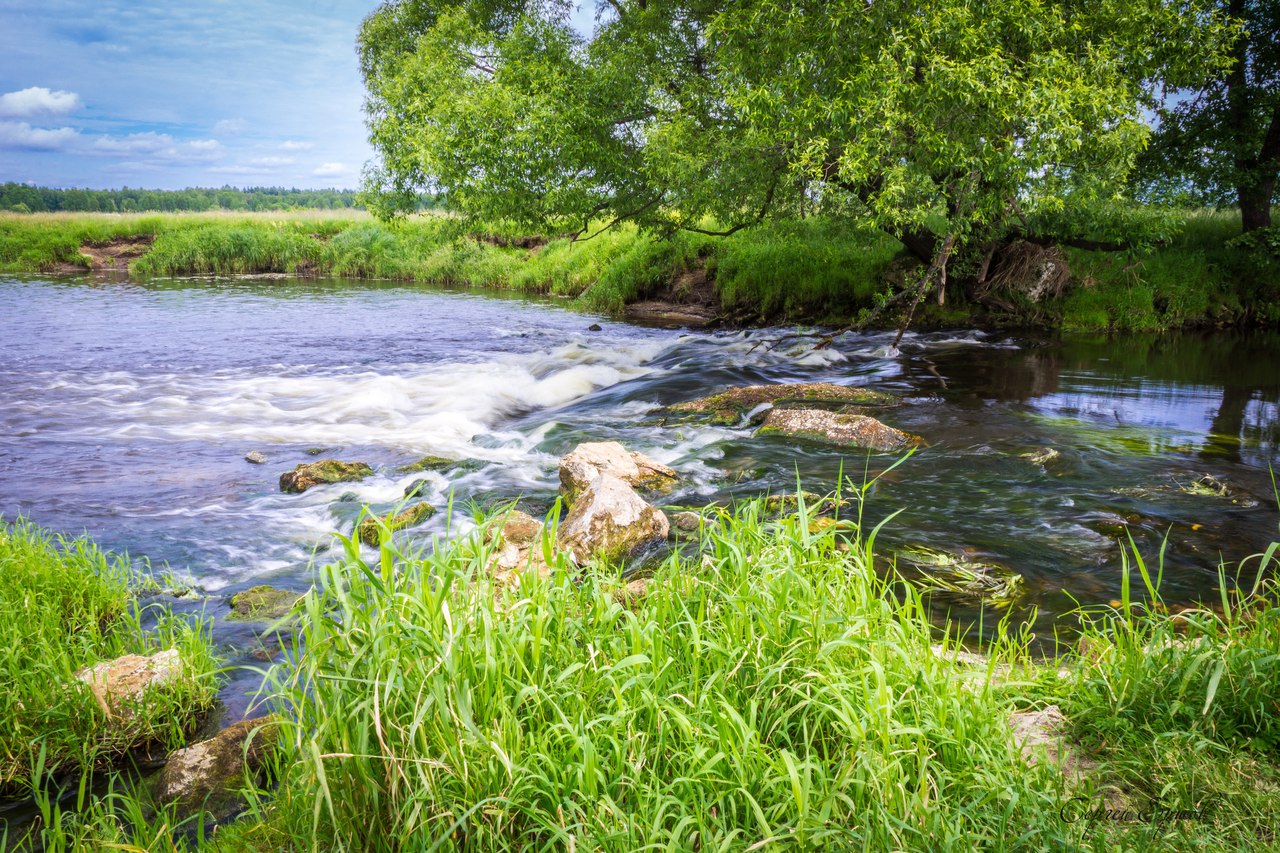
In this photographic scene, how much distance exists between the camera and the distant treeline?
59797 millimetres

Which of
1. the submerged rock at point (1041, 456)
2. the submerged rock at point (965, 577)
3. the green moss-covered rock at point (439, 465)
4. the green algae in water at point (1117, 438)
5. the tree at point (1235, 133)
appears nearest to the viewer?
the submerged rock at point (965, 577)

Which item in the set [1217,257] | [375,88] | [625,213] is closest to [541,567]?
[625,213]

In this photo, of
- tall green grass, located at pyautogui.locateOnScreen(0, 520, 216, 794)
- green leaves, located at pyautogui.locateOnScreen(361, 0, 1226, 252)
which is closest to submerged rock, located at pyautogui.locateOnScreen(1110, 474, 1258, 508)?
green leaves, located at pyautogui.locateOnScreen(361, 0, 1226, 252)

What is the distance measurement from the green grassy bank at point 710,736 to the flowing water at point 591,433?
4.30ft

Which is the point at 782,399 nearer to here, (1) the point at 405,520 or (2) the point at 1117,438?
(2) the point at 1117,438

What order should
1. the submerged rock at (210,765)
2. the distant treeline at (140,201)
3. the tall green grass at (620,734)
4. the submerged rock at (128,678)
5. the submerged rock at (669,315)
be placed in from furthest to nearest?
→ the distant treeline at (140,201) → the submerged rock at (669,315) → the submerged rock at (128,678) → the submerged rock at (210,765) → the tall green grass at (620,734)

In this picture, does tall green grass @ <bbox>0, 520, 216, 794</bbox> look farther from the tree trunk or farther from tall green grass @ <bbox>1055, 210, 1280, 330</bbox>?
the tree trunk

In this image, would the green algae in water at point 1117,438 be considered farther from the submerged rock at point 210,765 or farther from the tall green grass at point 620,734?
the submerged rock at point 210,765

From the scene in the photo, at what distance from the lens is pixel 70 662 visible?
14.5 feet

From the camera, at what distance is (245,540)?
6883mm

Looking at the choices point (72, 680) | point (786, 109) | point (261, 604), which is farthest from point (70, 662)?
point (786, 109)

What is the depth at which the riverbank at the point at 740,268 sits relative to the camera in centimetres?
1861

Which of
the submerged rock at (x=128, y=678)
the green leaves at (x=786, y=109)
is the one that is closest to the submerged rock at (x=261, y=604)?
the submerged rock at (x=128, y=678)

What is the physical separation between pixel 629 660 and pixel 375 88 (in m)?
20.0
